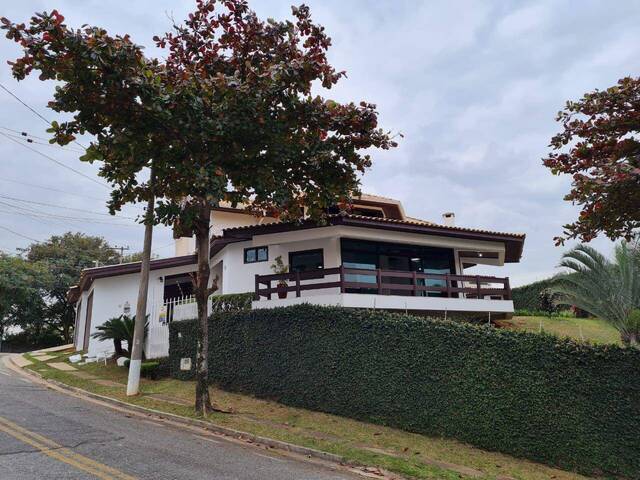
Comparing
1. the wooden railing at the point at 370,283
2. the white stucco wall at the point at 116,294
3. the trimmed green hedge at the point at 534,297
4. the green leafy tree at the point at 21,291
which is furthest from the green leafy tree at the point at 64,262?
the trimmed green hedge at the point at 534,297

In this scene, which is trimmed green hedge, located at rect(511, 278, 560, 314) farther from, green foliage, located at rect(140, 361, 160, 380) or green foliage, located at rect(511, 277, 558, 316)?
green foliage, located at rect(140, 361, 160, 380)

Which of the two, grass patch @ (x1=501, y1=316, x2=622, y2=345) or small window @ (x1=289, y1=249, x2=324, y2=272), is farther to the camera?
grass patch @ (x1=501, y1=316, x2=622, y2=345)

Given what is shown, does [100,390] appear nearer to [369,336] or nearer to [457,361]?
[369,336]

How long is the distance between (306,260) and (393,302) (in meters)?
4.06

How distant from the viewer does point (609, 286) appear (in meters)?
14.6

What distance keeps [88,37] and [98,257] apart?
1604 inches

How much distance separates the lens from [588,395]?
9164mm

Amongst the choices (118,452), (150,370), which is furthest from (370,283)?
(118,452)

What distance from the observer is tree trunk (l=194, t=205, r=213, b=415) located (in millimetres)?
11938

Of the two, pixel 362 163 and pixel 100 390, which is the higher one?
pixel 362 163

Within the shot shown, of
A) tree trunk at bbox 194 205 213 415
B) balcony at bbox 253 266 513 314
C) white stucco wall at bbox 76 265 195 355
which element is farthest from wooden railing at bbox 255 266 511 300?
white stucco wall at bbox 76 265 195 355

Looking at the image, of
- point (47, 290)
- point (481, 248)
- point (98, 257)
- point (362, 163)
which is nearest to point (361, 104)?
point (362, 163)

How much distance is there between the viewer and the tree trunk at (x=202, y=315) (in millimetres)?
11938

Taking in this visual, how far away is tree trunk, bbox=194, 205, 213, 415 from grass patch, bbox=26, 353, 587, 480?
17.7 inches
